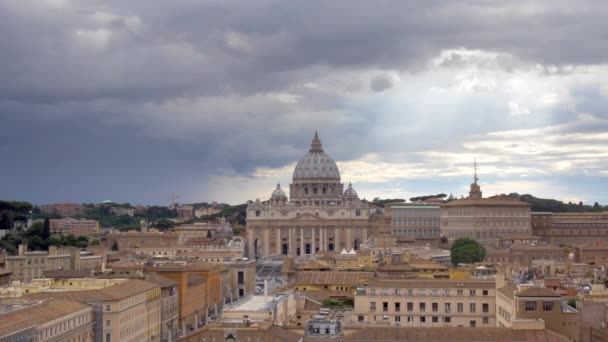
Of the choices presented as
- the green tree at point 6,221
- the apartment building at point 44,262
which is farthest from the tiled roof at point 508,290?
the green tree at point 6,221

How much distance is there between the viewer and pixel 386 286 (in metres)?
56.1

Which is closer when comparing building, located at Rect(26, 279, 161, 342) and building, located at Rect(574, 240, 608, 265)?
building, located at Rect(26, 279, 161, 342)

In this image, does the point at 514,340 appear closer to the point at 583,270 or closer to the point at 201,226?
the point at 583,270

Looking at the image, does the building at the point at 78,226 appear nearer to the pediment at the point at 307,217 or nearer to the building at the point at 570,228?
the pediment at the point at 307,217

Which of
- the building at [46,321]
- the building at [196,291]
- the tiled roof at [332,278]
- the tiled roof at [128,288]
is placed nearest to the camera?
the building at [46,321]

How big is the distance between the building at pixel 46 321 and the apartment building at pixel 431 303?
41.8 ft

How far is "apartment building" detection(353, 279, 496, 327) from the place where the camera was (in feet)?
182

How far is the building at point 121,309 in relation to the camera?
Answer: 172ft

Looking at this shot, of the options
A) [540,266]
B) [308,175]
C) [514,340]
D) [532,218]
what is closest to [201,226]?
[308,175]

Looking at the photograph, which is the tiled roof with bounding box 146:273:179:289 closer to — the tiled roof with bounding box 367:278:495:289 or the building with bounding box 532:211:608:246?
the tiled roof with bounding box 367:278:495:289

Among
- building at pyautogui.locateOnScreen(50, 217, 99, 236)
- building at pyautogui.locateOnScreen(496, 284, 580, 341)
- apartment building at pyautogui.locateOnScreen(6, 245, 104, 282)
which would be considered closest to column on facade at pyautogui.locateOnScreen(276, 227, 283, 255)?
building at pyautogui.locateOnScreen(50, 217, 99, 236)

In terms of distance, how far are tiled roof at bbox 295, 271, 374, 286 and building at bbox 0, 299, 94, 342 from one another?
23882mm

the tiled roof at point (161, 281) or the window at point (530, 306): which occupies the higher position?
the tiled roof at point (161, 281)

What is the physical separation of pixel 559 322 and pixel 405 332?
628 cm
